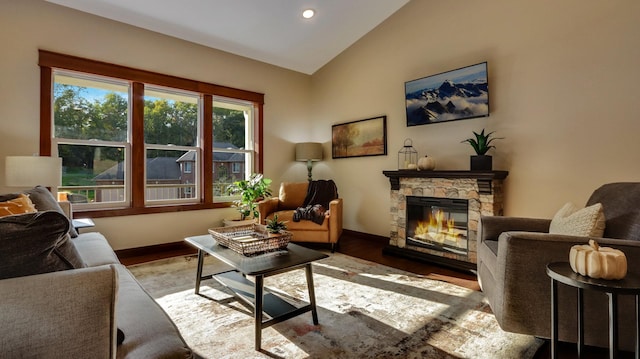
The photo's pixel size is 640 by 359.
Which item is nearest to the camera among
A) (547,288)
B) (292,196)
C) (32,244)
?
(32,244)

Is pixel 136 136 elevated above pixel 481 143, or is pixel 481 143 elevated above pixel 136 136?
pixel 136 136

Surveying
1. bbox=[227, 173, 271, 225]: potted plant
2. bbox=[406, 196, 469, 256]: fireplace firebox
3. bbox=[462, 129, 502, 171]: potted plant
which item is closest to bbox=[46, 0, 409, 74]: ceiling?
bbox=[227, 173, 271, 225]: potted plant

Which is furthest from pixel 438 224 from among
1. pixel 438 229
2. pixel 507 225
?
pixel 507 225

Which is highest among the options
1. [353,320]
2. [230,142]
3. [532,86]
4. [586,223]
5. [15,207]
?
[532,86]

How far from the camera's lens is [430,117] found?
12.2 feet

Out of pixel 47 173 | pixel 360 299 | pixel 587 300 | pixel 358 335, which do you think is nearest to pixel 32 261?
pixel 358 335

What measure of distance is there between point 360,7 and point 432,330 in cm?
379

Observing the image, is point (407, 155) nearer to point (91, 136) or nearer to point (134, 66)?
point (134, 66)

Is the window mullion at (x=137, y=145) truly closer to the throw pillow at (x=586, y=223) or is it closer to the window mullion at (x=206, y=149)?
the window mullion at (x=206, y=149)

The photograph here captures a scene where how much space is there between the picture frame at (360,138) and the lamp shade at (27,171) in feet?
11.7

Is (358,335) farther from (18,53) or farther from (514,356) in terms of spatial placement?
(18,53)

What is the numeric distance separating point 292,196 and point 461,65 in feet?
9.13

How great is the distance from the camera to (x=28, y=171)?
258 cm

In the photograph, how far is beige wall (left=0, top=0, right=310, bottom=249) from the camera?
9.95 ft
